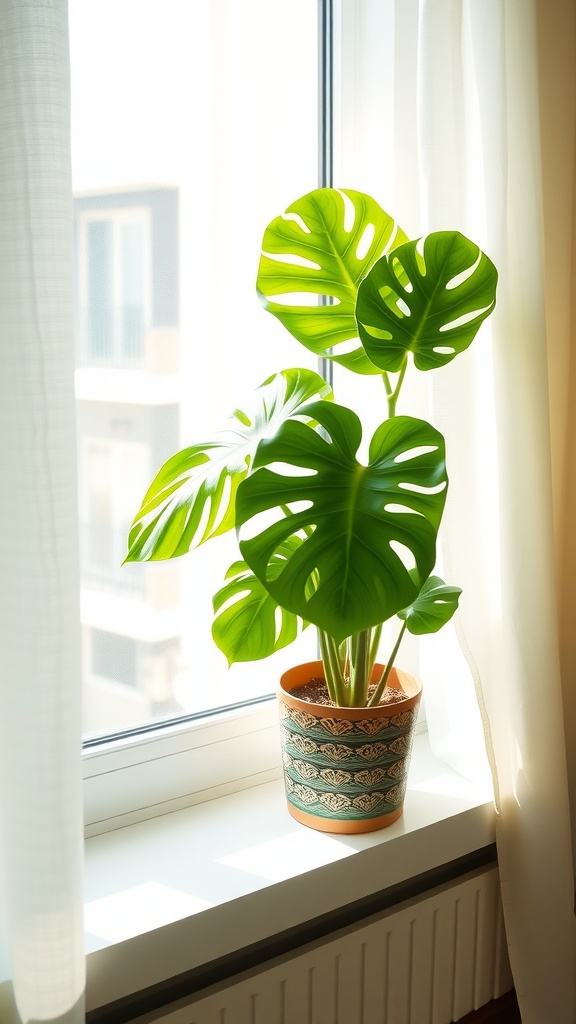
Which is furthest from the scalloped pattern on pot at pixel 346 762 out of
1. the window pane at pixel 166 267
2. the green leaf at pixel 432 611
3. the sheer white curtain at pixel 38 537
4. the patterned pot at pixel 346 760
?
the sheer white curtain at pixel 38 537

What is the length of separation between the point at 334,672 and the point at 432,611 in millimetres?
154

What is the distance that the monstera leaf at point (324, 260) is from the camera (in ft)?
3.50

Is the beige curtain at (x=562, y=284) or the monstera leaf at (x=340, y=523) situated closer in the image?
the monstera leaf at (x=340, y=523)

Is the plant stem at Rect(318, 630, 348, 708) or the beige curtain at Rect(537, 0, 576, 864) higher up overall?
the beige curtain at Rect(537, 0, 576, 864)

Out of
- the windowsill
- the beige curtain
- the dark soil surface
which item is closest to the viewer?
the windowsill

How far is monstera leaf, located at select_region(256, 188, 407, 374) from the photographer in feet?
3.50

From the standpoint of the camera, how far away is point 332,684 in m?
1.15

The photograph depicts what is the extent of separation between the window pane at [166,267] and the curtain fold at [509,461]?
274 mm

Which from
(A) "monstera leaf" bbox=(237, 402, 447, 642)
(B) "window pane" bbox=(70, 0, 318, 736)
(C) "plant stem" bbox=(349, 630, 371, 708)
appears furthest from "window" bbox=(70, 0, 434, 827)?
(A) "monstera leaf" bbox=(237, 402, 447, 642)

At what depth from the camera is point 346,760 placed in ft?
3.62

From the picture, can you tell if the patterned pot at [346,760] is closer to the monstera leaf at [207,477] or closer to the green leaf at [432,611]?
the green leaf at [432,611]

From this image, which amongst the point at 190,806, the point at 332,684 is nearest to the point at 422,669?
the point at 332,684

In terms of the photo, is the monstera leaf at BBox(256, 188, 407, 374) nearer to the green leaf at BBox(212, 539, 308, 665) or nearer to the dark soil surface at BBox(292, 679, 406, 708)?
the green leaf at BBox(212, 539, 308, 665)

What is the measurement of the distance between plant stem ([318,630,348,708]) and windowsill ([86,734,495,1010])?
20cm
